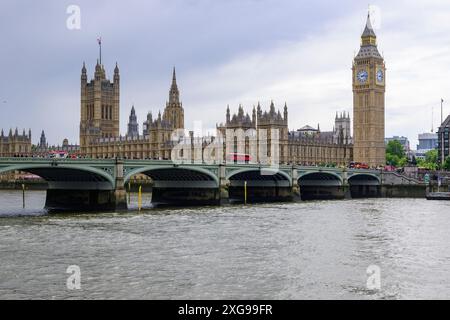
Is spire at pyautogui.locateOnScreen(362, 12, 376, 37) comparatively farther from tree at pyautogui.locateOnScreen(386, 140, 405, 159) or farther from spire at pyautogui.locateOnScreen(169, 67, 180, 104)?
spire at pyautogui.locateOnScreen(169, 67, 180, 104)

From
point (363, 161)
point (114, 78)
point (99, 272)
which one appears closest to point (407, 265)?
point (99, 272)

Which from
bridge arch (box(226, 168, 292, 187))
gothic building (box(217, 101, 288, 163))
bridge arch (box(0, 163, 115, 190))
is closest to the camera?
bridge arch (box(0, 163, 115, 190))

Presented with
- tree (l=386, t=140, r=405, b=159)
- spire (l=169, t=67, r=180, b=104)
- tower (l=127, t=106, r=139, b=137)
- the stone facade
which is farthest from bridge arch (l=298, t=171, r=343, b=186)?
tower (l=127, t=106, r=139, b=137)

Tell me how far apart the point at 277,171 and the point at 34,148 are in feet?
395

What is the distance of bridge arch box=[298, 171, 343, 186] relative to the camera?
7931cm

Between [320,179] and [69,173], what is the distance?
40389mm

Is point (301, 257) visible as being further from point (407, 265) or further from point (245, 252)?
point (407, 265)

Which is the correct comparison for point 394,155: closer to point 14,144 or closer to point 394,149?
point 394,149

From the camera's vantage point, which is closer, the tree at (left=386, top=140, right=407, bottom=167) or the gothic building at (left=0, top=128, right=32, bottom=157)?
the tree at (left=386, top=140, right=407, bottom=167)

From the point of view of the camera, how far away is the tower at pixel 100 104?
158750mm

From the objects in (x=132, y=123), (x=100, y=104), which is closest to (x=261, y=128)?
(x=100, y=104)

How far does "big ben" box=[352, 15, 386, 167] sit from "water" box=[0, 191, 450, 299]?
85.4 m

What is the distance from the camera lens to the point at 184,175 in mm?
62469

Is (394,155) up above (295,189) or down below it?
above
